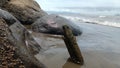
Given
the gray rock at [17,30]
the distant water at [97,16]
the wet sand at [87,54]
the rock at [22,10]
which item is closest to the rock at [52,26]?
the wet sand at [87,54]

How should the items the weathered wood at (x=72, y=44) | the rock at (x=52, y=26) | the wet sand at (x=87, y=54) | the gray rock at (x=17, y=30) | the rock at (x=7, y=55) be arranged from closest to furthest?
the rock at (x=7, y=55) → the gray rock at (x=17, y=30) → the weathered wood at (x=72, y=44) → the wet sand at (x=87, y=54) → the rock at (x=52, y=26)

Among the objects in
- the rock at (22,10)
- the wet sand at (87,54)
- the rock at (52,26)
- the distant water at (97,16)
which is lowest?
the distant water at (97,16)

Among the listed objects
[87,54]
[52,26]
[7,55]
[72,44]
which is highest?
[7,55]

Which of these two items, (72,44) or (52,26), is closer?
(72,44)

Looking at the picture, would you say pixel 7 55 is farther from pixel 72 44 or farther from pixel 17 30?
pixel 72 44

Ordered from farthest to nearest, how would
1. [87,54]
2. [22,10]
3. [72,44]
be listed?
1. [22,10]
2. [87,54]
3. [72,44]

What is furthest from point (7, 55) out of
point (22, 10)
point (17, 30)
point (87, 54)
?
point (22, 10)

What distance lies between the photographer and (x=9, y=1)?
11.5 meters

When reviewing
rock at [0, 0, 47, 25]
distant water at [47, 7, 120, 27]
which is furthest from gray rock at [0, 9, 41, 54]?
distant water at [47, 7, 120, 27]

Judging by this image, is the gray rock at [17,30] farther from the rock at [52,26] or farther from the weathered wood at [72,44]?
the rock at [52,26]

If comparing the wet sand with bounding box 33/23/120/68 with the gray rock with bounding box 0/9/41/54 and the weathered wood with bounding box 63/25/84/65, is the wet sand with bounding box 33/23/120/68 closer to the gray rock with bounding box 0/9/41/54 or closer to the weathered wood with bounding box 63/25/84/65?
the weathered wood with bounding box 63/25/84/65

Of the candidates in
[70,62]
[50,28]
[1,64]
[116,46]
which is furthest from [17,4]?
[1,64]

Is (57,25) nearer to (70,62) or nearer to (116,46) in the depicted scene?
(116,46)

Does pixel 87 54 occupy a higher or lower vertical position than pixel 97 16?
higher
